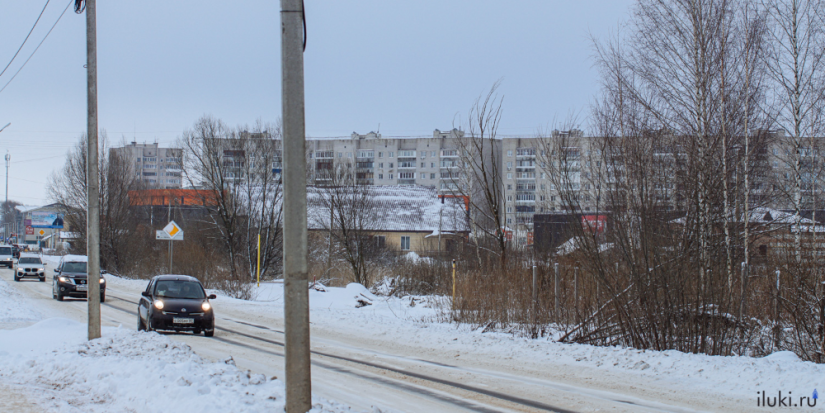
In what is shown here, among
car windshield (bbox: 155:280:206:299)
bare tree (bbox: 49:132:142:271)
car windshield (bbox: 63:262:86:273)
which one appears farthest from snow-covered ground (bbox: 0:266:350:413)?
bare tree (bbox: 49:132:142:271)

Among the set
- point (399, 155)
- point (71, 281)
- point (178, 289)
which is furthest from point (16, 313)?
point (399, 155)

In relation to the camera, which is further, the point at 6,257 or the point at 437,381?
the point at 6,257

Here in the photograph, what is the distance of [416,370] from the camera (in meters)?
10.5

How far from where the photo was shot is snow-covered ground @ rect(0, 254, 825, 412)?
7.68 meters

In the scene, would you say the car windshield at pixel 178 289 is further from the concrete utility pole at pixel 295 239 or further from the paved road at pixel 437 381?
the concrete utility pole at pixel 295 239

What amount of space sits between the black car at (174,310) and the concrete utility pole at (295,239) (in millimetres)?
10297

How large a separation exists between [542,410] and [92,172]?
9507 millimetres

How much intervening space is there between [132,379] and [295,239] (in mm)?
4472

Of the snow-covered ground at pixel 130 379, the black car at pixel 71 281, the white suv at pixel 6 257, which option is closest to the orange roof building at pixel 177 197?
Answer: the white suv at pixel 6 257

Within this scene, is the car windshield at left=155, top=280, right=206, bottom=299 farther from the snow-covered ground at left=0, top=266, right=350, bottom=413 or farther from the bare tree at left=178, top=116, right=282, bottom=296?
the bare tree at left=178, top=116, right=282, bottom=296

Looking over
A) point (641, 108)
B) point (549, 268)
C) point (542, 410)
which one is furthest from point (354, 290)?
point (542, 410)

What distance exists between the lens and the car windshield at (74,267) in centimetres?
2584

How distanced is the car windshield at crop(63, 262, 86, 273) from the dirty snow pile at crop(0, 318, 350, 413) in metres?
15.0

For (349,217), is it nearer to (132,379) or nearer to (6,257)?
(132,379)
